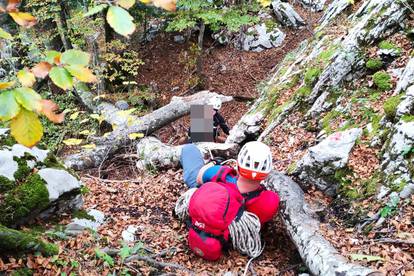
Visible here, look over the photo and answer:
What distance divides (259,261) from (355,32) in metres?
4.93

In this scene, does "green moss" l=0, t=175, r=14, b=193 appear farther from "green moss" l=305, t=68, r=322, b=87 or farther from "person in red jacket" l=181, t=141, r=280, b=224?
"green moss" l=305, t=68, r=322, b=87

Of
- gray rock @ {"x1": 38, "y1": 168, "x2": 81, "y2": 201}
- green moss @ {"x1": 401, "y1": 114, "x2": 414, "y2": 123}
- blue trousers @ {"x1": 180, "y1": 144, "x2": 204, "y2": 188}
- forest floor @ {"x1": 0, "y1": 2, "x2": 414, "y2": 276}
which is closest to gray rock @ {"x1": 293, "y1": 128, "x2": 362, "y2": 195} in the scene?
forest floor @ {"x1": 0, "y1": 2, "x2": 414, "y2": 276}

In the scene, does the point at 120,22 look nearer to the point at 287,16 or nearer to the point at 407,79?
the point at 407,79

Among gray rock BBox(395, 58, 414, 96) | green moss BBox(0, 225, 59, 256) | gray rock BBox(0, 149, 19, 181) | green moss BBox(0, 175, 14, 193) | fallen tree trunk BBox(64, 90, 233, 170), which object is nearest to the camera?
green moss BBox(0, 225, 59, 256)

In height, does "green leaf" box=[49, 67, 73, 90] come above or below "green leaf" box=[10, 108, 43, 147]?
above

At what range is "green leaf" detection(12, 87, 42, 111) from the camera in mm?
1462

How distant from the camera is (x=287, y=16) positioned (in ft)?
54.1

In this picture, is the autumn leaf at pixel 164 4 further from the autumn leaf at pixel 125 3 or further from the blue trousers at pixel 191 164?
the blue trousers at pixel 191 164

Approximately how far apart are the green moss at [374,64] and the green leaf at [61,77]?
566 centimetres

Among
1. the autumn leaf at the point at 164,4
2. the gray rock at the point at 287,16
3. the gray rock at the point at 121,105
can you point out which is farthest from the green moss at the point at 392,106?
the gray rock at the point at 287,16

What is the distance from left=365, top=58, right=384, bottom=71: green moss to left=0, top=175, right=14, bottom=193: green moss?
5456 millimetres

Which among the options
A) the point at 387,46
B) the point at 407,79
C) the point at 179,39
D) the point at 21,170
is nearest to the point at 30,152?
the point at 21,170

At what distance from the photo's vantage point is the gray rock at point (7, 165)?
398 cm

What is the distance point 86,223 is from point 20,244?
1384 millimetres
